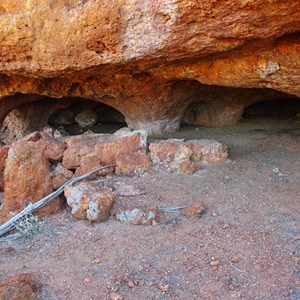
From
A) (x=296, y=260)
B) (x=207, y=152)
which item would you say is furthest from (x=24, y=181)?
(x=296, y=260)

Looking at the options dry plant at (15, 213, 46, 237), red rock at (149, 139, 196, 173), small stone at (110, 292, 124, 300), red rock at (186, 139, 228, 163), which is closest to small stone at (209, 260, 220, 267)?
small stone at (110, 292, 124, 300)

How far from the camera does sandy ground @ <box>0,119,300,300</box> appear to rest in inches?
92.4

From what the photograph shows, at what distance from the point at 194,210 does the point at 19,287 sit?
5.84 feet

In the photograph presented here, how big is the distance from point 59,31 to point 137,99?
10.5 feet

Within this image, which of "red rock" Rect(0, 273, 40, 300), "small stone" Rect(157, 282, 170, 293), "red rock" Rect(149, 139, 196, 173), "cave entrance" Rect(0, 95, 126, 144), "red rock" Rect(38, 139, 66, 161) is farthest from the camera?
"cave entrance" Rect(0, 95, 126, 144)

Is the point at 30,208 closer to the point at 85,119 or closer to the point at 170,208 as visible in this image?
the point at 170,208

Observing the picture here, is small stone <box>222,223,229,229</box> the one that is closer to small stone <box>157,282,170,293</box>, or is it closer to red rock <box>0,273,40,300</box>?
small stone <box>157,282,170,293</box>

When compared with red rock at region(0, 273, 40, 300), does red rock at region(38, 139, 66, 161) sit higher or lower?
higher

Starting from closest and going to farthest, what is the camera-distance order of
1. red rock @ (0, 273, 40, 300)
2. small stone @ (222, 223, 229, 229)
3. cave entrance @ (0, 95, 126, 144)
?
red rock @ (0, 273, 40, 300), small stone @ (222, 223, 229, 229), cave entrance @ (0, 95, 126, 144)

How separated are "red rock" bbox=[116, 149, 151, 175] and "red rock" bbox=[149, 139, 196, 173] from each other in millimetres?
141

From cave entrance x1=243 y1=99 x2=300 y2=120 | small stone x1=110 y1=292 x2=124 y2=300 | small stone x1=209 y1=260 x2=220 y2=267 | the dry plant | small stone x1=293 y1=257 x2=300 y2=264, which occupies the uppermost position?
the dry plant

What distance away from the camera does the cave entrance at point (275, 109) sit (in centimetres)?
901

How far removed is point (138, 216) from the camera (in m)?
3.25

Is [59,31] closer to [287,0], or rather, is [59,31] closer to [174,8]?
[174,8]
